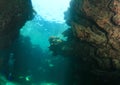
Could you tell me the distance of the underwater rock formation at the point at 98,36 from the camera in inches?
460

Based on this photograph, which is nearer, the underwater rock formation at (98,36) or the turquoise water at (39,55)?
the underwater rock formation at (98,36)

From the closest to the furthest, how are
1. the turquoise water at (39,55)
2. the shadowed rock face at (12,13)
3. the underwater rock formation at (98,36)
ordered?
the underwater rock formation at (98,36)
the shadowed rock face at (12,13)
the turquoise water at (39,55)

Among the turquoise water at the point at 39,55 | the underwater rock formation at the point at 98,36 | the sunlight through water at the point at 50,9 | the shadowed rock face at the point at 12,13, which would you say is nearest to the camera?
the underwater rock formation at the point at 98,36

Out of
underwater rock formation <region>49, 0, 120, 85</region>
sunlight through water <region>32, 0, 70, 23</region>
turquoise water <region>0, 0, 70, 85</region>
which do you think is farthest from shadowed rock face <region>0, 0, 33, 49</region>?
turquoise water <region>0, 0, 70, 85</region>

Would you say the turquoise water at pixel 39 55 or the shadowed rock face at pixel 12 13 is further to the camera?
the turquoise water at pixel 39 55

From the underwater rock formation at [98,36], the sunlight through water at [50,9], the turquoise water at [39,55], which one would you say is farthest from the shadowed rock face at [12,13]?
the turquoise water at [39,55]

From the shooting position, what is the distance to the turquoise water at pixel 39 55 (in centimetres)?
2157

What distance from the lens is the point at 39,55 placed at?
2608cm

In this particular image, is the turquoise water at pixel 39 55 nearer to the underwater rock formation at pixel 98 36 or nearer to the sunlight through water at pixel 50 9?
the sunlight through water at pixel 50 9

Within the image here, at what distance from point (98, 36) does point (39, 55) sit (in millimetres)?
14254

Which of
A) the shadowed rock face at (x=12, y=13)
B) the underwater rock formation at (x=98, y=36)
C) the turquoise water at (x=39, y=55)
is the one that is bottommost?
the underwater rock formation at (x=98, y=36)

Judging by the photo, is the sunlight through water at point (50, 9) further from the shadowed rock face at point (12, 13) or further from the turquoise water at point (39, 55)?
the shadowed rock face at point (12, 13)

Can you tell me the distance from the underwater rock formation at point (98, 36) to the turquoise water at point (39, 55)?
5110 millimetres

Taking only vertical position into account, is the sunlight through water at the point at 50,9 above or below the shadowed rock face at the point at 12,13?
above
